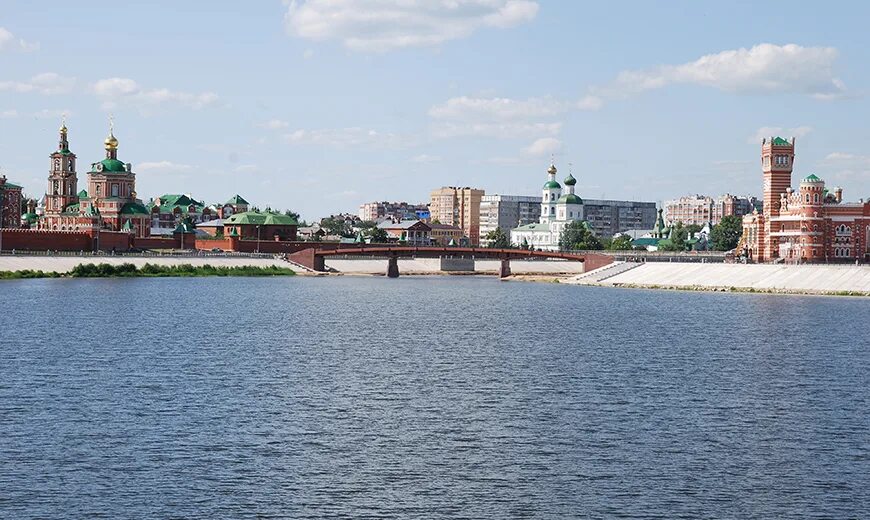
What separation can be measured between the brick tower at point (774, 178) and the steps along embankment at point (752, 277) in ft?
42.3

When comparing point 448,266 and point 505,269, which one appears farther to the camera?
point 448,266

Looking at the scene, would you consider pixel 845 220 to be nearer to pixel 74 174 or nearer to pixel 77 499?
pixel 74 174

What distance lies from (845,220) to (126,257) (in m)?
81.4

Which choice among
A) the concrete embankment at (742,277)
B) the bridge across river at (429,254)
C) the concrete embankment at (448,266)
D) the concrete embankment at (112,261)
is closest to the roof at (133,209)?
the concrete embankment at (112,261)

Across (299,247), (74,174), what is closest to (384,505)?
(299,247)

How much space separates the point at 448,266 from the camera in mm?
173500

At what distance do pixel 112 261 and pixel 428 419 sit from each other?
10530cm

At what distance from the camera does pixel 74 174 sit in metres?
175

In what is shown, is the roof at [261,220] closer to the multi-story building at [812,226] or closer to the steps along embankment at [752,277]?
the steps along embankment at [752,277]

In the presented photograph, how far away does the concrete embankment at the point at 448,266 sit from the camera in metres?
161

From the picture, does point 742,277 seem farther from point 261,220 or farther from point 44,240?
point 44,240

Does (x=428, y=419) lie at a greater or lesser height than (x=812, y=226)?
lesser

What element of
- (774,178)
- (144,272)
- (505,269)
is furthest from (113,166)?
(774,178)

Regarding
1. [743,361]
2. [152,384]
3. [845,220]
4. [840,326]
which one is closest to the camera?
[152,384]
